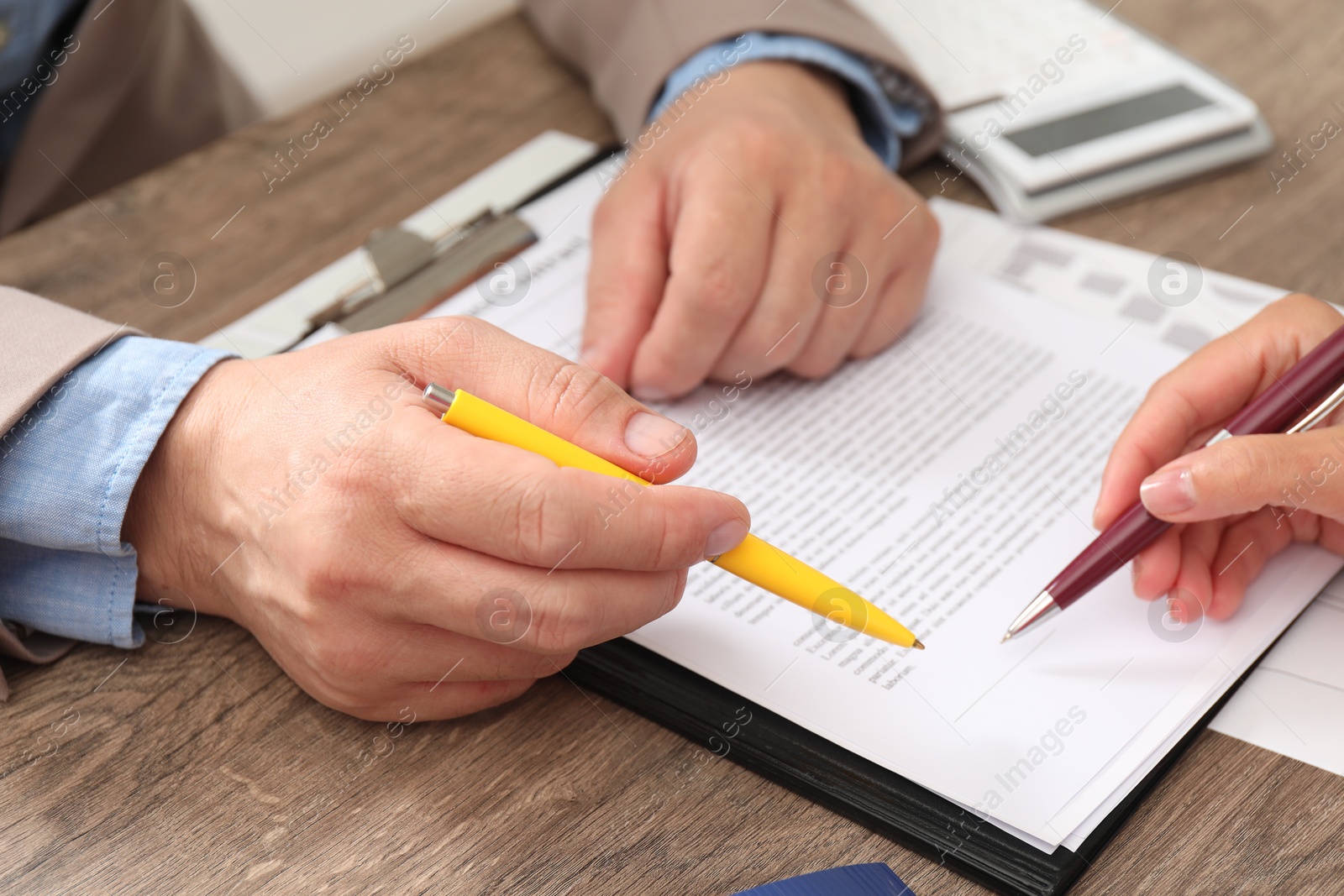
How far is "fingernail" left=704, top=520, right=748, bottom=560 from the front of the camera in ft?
1.65

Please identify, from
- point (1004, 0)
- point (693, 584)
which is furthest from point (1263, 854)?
point (1004, 0)

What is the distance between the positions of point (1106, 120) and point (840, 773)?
72cm

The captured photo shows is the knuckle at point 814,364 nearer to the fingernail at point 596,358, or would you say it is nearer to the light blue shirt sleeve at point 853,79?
the fingernail at point 596,358

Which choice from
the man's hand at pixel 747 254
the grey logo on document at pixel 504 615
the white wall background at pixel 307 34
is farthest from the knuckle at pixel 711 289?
the white wall background at pixel 307 34

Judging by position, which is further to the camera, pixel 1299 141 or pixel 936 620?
pixel 1299 141

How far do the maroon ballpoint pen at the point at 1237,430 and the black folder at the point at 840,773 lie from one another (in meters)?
0.09

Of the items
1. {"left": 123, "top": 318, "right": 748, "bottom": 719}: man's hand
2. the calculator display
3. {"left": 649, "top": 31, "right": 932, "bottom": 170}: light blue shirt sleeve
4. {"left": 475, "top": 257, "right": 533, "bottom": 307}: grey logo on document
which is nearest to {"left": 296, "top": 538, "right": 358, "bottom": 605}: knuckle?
{"left": 123, "top": 318, "right": 748, "bottom": 719}: man's hand

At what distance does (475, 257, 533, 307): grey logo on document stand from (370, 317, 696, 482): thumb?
0.28 meters

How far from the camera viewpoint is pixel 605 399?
21.0 inches

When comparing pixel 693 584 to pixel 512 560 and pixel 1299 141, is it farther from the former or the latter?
pixel 1299 141

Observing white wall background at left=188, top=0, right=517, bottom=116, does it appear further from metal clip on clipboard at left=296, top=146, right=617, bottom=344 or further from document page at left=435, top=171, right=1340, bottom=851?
document page at left=435, top=171, right=1340, bottom=851

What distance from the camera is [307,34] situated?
2.03 m

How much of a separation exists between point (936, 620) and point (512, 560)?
0.25 meters

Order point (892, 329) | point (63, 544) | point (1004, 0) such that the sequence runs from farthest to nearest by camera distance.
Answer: point (1004, 0), point (892, 329), point (63, 544)
